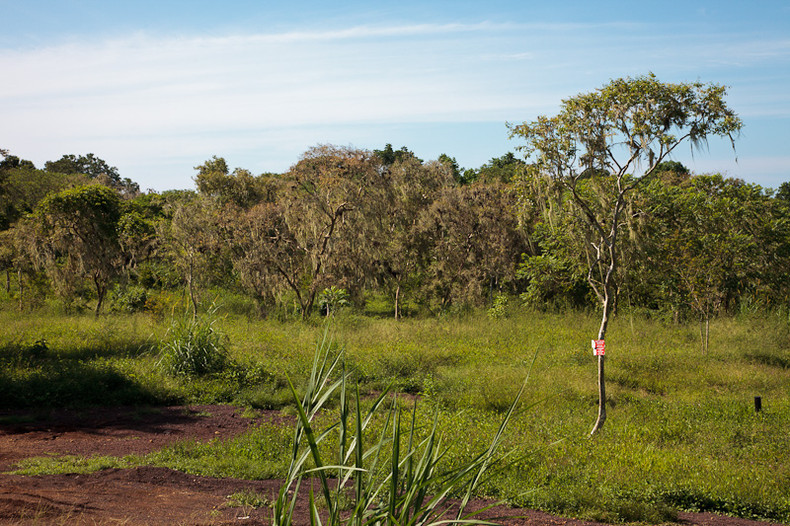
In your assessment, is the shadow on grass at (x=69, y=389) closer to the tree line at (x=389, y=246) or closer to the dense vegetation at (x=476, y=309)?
the dense vegetation at (x=476, y=309)

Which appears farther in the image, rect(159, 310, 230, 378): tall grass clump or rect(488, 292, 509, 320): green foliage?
rect(488, 292, 509, 320): green foliage

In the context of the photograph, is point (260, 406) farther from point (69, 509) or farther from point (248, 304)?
point (248, 304)

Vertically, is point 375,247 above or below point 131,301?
above

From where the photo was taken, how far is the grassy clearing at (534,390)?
6305 millimetres

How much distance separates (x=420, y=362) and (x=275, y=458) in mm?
5915

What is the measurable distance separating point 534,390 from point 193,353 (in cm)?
631

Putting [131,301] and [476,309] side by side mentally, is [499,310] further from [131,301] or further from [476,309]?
[131,301]

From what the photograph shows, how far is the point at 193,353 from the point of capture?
11.7 m

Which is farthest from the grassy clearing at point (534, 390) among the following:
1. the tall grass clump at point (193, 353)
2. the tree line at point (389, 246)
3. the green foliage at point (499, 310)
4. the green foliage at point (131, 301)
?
the green foliage at point (131, 301)

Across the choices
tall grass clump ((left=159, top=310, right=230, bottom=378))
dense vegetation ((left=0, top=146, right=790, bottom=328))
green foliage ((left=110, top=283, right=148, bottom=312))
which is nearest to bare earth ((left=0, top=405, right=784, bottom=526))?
tall grass clump ((left=159, top=310, right=230, bottom=378))

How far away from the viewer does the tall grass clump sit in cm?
1158

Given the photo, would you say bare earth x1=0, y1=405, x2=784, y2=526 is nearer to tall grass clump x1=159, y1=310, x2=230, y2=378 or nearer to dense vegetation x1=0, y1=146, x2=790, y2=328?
tall grass clump x1=159, y1=310, x2=230, y2=378

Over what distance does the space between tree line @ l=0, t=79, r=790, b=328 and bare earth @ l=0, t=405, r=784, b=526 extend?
8.79m

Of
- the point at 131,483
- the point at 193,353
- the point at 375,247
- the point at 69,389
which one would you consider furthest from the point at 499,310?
the point at 131,483
